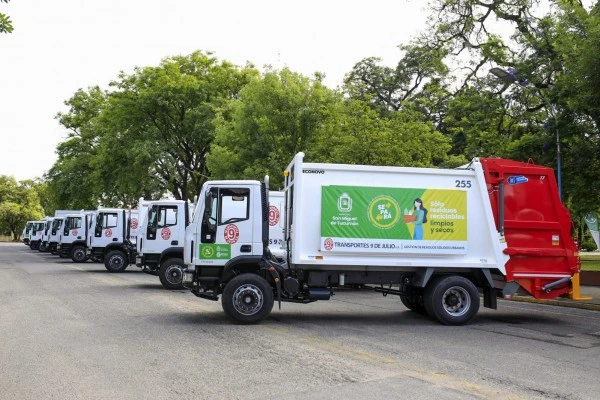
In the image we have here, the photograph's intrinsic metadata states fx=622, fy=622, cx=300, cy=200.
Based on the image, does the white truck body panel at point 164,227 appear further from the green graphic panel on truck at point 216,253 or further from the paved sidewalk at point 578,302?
the paved sidewalk at point 578,302

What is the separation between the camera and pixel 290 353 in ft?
27.2

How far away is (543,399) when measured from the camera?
19.9ft

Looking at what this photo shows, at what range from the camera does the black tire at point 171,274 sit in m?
18.3

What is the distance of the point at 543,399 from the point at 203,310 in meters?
8.18

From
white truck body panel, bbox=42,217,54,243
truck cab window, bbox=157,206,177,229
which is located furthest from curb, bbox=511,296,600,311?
white truck body panel, bbox=42,217,54,243

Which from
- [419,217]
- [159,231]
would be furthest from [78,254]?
[419,217]

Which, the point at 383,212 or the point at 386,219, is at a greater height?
the point at 383,212

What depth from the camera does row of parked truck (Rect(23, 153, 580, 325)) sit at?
11.3m

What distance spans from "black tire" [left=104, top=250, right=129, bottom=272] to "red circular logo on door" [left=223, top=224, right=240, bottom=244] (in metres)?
16.0

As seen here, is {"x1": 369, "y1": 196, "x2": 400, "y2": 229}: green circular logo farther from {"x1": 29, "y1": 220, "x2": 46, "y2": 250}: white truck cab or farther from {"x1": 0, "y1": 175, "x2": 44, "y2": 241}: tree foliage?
{"x1": 0, "y1": 175, "x2": 44, "y2": 241}: tree foliage

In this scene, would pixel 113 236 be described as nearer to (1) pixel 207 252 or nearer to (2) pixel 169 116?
(2) pixel 169 116

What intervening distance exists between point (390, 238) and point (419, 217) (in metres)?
0.68

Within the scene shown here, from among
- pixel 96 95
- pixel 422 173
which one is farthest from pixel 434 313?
pixel 96 95

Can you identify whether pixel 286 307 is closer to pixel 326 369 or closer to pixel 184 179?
pixel 326 369
